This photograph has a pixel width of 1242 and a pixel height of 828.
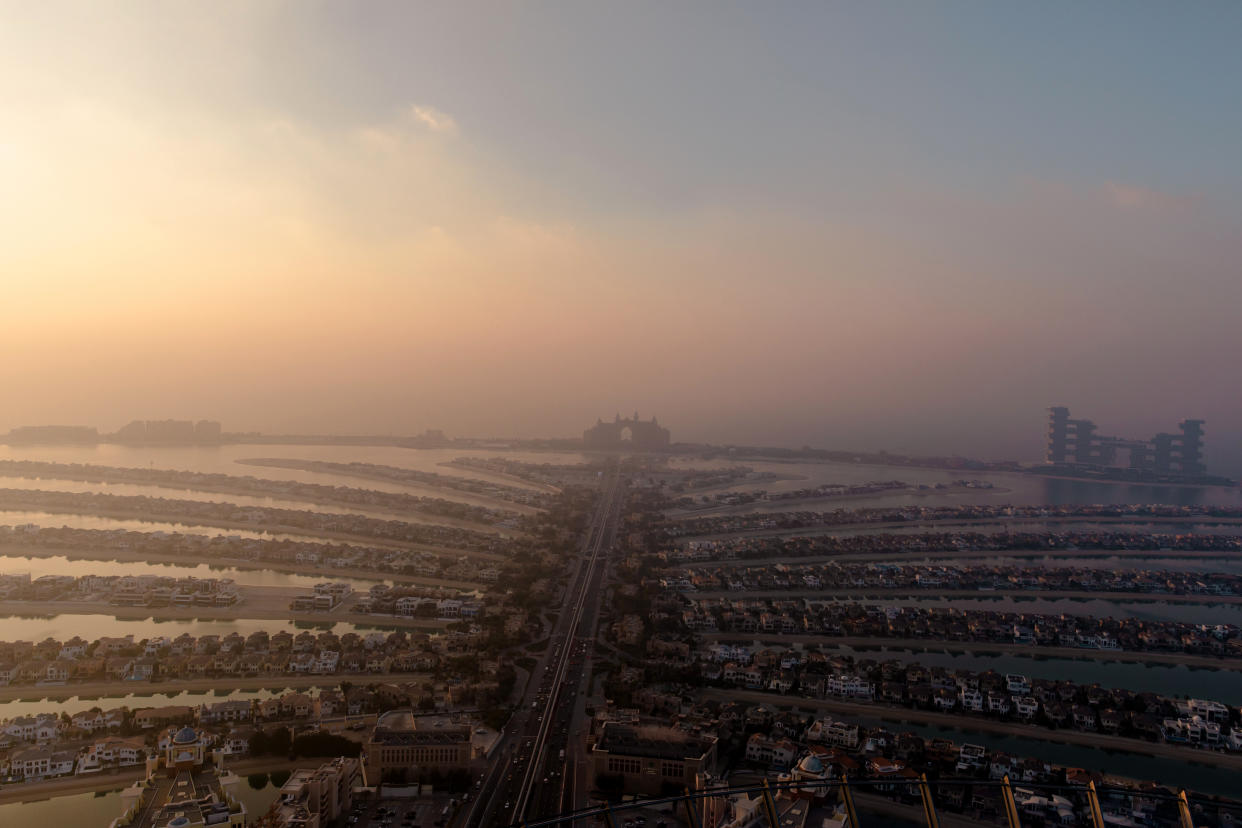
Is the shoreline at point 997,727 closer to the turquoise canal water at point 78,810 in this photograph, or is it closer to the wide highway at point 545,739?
the wide highway at point 545,739

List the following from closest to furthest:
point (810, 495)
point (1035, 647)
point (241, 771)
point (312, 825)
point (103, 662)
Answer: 1. point (312, 825)
2. point (241, 771)
3. point (103, 662)
4. point (1035, 647)
5. point (810, 495)

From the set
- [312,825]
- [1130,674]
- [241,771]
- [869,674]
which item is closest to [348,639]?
[241,771]

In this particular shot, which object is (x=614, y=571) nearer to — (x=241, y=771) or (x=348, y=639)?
(x=348, y=639)

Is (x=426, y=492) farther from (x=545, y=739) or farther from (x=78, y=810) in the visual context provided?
(x=78, y=810)

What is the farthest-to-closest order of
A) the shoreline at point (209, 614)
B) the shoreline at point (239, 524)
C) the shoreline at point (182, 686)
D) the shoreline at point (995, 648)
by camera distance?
the shoreline at point (239, 524), the shoreline at point (209, 614), the shoreline at point (995, 648), the shoreline at point (182, 686)

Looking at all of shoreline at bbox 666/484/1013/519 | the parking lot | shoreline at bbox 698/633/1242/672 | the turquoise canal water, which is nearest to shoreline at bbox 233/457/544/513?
shoreline at bbox 666/484/1013/519

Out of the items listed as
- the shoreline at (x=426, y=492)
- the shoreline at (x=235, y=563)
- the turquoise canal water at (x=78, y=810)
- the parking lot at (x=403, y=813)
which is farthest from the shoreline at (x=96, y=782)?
the shoreline at (x=426, y=492)
